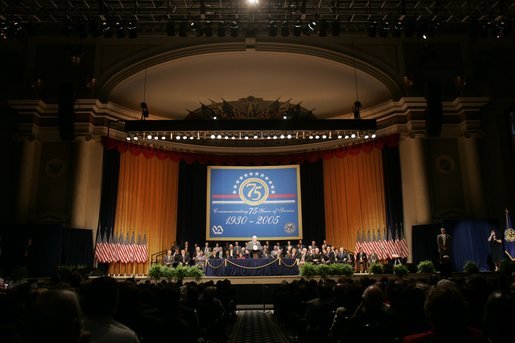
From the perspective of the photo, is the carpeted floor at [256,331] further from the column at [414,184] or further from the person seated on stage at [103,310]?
the column at [414,184]

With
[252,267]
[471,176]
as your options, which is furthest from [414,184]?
[252,267]

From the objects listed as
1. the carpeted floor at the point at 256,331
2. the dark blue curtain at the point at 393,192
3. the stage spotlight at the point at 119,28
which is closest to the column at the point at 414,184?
the dark blue curtain at the point at 393,192

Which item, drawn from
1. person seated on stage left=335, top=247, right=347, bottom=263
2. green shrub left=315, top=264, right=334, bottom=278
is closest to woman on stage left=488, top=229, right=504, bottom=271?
person seated on stage left=335, top=247, right=347, bottom=263

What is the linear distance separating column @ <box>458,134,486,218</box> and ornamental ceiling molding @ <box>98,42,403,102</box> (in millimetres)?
2659

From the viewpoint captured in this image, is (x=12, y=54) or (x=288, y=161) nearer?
(x=12, y=54)

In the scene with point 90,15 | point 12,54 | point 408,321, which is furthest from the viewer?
point 12,54

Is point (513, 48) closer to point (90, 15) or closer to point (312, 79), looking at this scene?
point (312, 79)

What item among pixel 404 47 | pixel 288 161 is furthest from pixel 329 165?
pixel 404 47

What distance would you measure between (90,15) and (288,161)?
9.08m

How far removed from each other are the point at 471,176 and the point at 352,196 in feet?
14.4

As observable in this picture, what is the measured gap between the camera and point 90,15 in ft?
42.8

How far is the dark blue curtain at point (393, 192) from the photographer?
14.2 meters

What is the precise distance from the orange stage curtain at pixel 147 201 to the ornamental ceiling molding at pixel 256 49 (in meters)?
2.91

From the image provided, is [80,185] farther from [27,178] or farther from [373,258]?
[373,258]
